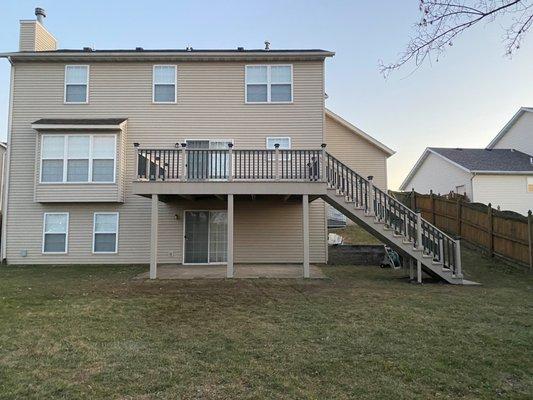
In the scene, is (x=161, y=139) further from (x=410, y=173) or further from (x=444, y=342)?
(x=410, y=173)

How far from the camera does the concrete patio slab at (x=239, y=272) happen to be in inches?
411

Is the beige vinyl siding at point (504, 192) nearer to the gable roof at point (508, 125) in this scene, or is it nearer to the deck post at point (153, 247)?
the gable roof at point (508, 125)

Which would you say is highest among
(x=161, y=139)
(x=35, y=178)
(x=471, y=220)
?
(x=161, y=139)

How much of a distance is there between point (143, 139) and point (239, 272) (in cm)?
600

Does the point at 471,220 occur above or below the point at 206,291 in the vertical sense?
above

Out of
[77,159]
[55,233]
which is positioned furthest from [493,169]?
[55,233]

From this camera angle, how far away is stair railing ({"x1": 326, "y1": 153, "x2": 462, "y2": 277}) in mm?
9867

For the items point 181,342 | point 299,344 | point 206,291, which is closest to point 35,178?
point 206,291

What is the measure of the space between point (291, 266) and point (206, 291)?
5.00 meters

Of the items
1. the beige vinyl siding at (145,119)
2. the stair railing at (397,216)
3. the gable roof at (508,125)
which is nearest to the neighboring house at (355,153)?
the beige vinyl siding at (145,119)

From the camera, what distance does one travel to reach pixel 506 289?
8.95m

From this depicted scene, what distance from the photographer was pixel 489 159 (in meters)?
23.0

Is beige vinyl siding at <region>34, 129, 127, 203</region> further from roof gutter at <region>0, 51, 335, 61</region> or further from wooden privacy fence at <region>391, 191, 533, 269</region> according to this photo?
wooden privacy fence at <region>391, 191, 533, 269</region>

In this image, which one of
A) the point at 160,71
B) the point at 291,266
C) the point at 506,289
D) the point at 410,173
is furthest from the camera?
the point at 410,173
